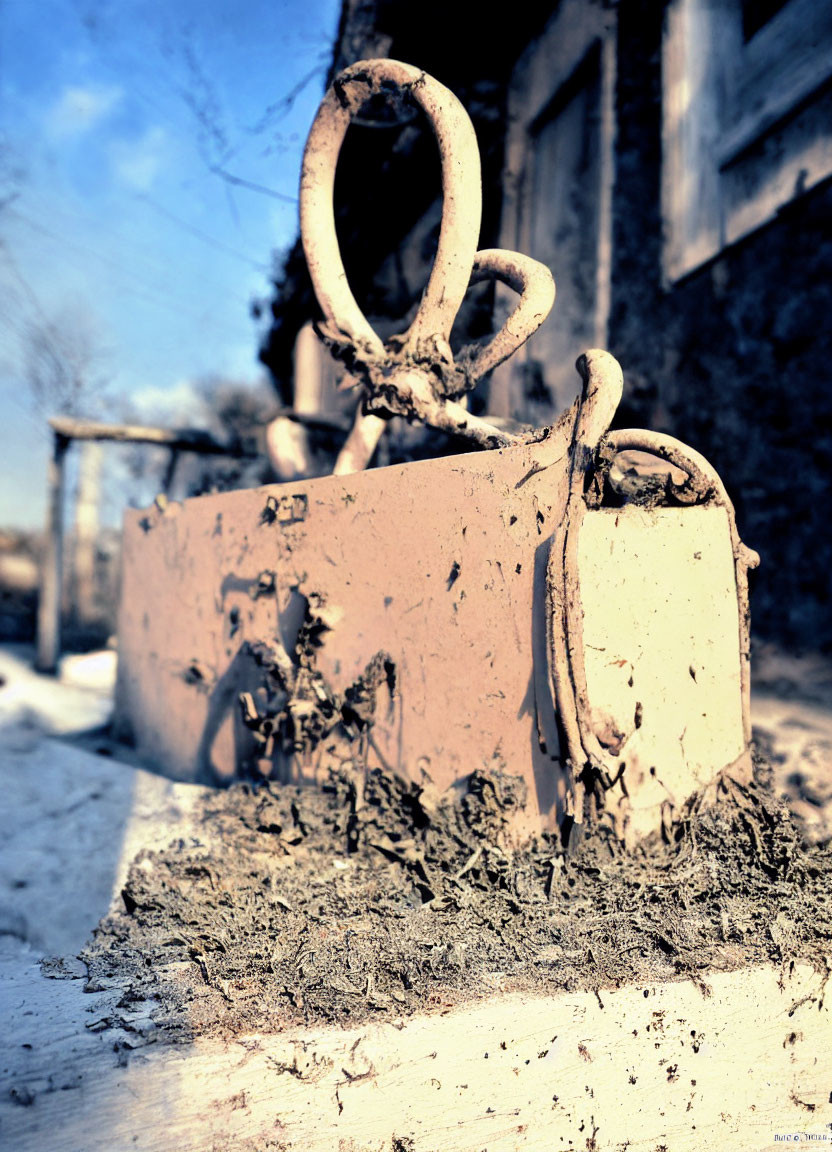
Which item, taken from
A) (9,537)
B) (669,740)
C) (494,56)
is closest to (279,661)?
(669,740)

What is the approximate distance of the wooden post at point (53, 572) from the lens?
6398mm

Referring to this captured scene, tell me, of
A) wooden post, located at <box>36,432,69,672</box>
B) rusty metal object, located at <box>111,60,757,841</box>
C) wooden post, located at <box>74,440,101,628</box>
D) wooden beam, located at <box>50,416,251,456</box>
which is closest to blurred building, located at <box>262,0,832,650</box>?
rusty metal object, located at <box>111,60,757,841</box>

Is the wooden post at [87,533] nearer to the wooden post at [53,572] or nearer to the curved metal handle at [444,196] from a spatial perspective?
the wooden post at [53,572]

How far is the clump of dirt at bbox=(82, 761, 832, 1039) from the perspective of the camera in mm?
1424

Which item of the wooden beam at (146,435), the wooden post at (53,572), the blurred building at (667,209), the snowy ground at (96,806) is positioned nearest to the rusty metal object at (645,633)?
the snowy ground at (96,806)

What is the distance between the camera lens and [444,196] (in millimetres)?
2674

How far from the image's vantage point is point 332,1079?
1.22 m

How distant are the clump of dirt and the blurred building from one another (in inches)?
53.6

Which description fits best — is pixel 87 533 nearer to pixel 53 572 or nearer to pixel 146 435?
pixel 53 572

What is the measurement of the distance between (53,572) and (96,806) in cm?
424

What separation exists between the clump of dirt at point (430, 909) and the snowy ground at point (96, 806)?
7.2 inches

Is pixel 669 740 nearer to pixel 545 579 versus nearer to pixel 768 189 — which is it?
pixel 545 579

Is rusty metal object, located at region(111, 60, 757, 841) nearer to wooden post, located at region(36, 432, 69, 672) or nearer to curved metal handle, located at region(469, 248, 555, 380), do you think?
curved metal handle, located at region(469, 248, 555, 380)

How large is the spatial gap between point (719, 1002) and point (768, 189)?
10.4 feet
